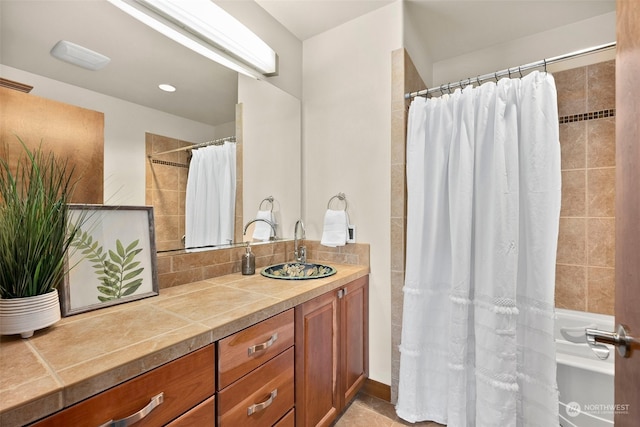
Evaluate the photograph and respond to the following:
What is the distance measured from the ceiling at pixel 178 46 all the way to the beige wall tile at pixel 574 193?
1048 millimetres

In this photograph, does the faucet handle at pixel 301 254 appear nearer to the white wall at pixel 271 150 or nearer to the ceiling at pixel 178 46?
the white wall at pixel 271 150

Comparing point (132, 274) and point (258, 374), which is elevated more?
point (132, 274)

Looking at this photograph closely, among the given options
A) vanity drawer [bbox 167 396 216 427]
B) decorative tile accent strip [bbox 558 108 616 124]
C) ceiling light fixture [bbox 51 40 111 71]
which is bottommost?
vanity drawer [bbox 167 396 216 427]

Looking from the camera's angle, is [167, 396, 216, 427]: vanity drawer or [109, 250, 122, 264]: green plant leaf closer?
[167, 396, 216, 427]: vanity drawer

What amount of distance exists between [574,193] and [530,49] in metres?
1.10

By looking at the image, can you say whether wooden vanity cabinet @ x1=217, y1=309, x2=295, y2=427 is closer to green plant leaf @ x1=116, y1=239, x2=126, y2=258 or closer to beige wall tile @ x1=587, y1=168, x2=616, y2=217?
green plant leaf @ x1=116, y1=239, x2=126, y2=258

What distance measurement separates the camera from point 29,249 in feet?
2.71

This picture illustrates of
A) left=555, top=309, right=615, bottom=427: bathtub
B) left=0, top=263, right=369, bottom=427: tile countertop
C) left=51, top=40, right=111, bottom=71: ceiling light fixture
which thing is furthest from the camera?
left=555, top=309, right=615, bottom=427: bathtub

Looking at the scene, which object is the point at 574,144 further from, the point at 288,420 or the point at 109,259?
the point at 109,259

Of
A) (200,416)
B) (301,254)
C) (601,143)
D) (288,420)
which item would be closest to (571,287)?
(601,143)

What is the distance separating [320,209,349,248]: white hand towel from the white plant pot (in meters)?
1.36

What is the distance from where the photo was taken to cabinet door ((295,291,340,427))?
1.29 meters

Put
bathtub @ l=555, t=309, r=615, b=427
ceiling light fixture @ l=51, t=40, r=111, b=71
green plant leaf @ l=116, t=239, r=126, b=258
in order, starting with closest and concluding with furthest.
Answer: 1. ceiling light fixture @ l=51, t=40, r=111, b=71
2. green plant leaf @ l=116, t=239, r=126, b=258
3. bathtub @ l=555, t=309, r=615, b=427

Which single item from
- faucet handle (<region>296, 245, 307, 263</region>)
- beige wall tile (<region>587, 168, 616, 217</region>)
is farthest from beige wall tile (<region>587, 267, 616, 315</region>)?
faucet handle (<region>296, 245, 307, 263</region>)
